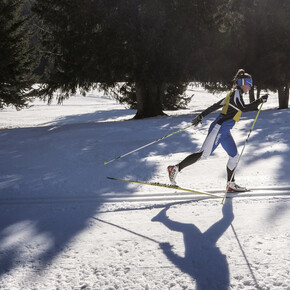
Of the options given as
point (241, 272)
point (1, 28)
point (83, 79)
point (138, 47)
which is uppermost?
point (1, 28)

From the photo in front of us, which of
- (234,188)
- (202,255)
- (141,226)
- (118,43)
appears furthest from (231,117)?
(118,43)

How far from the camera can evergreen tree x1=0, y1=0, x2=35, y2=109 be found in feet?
56.0

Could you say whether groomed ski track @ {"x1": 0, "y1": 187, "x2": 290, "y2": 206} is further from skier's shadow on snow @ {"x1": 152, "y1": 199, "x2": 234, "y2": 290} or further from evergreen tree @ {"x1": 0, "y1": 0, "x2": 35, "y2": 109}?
evergreen tree @ {"x1": 0, "y1": 0, "x2": 35, "y2": 109}

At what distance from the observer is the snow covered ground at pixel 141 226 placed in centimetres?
304

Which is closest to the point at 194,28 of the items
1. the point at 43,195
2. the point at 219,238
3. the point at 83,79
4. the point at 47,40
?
the point at 83,79

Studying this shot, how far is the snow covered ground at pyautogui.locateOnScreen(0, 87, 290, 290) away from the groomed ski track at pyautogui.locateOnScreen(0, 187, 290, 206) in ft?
0.05

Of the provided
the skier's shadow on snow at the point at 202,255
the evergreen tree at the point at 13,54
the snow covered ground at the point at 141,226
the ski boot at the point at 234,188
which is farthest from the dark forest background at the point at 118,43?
the skier's shadow on snow at the point at 202,255

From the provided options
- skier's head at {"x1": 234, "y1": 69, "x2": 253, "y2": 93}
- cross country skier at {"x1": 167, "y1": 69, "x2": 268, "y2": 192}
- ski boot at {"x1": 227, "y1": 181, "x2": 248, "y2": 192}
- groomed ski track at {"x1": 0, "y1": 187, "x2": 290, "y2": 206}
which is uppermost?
skier's head at {"x1": 234, "y1": 69, "x2": 253, "y2": 93}

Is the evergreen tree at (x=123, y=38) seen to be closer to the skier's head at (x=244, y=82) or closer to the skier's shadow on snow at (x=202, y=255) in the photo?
the skier's head at (x=244, y=82)

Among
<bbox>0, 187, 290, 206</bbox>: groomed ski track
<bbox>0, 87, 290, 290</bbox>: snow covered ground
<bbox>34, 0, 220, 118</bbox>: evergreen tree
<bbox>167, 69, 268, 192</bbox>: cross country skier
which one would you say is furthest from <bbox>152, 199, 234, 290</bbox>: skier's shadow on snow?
<bbox>34, 0, 220, 118</bbox>: evergreen tree

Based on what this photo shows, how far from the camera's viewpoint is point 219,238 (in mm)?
3729

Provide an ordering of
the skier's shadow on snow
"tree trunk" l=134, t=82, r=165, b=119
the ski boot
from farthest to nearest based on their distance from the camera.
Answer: "tree trunk" l=134, t=82, r=165, b=119
the ski boot
the skier's shadow on snow

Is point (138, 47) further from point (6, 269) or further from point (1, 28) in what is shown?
point (6, 269)

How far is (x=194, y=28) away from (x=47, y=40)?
7.76 meters
